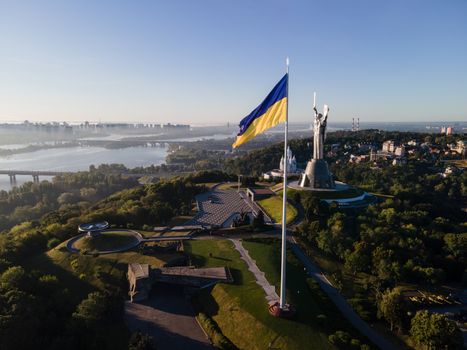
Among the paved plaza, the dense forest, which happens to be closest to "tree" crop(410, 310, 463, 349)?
the paved plaza

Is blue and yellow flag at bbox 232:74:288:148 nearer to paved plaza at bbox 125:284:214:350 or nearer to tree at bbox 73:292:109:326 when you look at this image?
paved plaza at bbox 125:284:214:350

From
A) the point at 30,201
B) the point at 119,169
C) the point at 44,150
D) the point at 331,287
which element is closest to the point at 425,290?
the point at 331,287

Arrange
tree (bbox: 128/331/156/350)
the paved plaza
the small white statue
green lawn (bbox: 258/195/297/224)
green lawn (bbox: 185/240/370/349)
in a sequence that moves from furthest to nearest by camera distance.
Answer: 1. the small white statue
2. green lawn (bbox: 258/195/297/224)
3. the paved plaza
4. green lawn (bbox: 185/240/370/349)
5. tree (bbox: 128/331/156/350)

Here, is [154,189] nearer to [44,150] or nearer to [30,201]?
[30,201]

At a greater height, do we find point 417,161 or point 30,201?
point 417,161

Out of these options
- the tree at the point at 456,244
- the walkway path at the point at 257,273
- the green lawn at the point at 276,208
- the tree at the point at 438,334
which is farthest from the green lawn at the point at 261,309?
the tree at the point at 456,244

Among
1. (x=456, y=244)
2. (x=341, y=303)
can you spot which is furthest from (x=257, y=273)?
(x=456, y=244)
